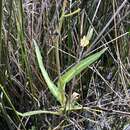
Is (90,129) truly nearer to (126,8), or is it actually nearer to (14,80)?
(14,80)

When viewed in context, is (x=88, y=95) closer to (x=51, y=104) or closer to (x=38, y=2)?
(x=51, y=104)

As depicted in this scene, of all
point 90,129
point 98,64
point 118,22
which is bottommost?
point 90,129

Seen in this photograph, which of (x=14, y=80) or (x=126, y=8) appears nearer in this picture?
(x=14, y=80)

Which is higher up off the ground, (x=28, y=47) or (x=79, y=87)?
(x=28, y=47)

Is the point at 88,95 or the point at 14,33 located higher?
the point at 14,33

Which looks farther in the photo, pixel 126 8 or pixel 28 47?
pixel 126 8

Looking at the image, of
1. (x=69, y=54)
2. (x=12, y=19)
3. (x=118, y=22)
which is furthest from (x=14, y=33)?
(x=118, y=22)

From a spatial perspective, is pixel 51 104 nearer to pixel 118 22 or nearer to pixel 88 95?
pixel 88 95

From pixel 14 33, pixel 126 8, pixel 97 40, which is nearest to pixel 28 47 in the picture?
pixel 14 33
